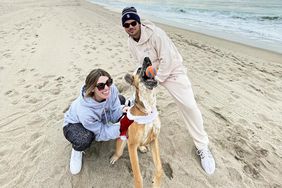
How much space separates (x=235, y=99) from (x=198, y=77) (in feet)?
4.64

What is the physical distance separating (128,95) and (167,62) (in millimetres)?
2269

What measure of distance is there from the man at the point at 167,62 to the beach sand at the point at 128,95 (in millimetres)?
300

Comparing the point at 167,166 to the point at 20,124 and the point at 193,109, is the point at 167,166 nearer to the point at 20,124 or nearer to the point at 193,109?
the point at 193,109

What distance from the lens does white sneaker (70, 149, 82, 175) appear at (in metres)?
3.23

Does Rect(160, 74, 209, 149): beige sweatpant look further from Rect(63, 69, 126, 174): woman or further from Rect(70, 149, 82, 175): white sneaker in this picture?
Rect(70, 149, 82, 175): white sneaker

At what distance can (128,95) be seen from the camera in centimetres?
520

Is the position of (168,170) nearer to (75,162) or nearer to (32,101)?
(75,162)

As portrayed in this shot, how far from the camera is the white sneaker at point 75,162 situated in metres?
3.23

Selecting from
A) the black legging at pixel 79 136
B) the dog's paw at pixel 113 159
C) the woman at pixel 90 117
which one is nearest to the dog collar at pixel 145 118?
the woman at pixel 90 117

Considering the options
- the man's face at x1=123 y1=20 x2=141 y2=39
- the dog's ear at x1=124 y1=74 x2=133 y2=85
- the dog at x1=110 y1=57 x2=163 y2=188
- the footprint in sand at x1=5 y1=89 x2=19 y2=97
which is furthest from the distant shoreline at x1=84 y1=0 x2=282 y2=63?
the footprint in sand at x1=5 y1=89 x2=19 y2=97

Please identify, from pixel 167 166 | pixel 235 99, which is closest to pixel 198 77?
pixel 235 99

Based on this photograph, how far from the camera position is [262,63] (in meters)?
7.99

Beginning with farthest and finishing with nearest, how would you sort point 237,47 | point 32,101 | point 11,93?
point 237,47 < point 11,93 < point 32,101

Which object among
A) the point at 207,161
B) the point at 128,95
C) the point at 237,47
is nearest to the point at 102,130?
the point at 207,161
